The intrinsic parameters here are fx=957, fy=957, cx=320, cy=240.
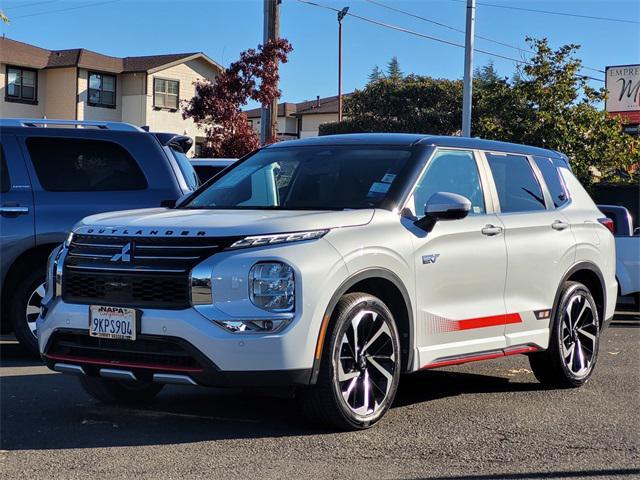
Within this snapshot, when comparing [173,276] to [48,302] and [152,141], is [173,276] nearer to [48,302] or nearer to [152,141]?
[48,302]

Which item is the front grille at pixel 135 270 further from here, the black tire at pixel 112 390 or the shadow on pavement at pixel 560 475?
the shadow on pavement at pixel 560 475

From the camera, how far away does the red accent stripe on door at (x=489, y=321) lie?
6.41 metres

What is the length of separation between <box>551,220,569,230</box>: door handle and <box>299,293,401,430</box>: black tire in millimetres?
2133

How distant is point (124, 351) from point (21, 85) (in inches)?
1606

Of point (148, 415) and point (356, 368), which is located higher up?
point (356, 368)

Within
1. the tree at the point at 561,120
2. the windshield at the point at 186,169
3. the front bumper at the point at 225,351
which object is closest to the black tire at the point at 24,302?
the windshield at the point at 186,169

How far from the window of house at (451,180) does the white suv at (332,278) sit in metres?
0.01

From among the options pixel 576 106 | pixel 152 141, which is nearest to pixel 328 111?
pixel 576 106

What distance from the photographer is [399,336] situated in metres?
6.01

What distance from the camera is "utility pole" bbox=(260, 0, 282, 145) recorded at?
18.3m

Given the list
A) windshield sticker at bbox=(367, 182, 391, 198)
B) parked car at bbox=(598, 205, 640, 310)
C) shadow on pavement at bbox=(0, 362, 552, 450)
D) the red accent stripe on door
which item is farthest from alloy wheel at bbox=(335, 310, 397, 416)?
parked car at bbox=(598, 205, 640, 310)

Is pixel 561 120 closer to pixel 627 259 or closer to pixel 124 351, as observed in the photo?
pixel 627 259

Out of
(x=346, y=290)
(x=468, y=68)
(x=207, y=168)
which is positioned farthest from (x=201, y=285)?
(x=468, y=68)

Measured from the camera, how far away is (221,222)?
218 inches
